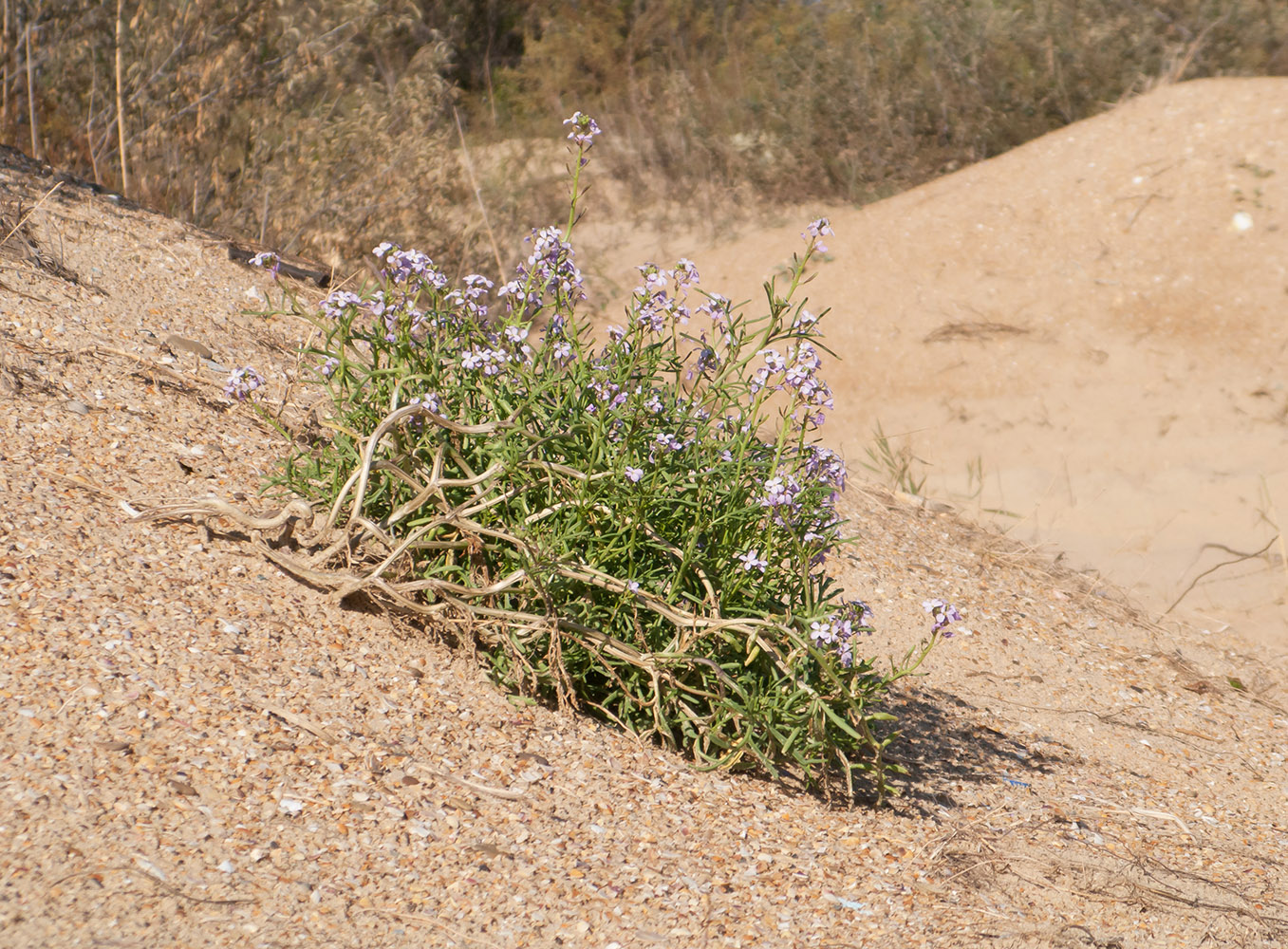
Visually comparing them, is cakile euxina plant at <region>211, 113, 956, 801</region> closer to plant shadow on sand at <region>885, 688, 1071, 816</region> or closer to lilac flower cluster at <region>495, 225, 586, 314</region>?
lilac flower cluster at <region>495, 225, 586, 314</region>

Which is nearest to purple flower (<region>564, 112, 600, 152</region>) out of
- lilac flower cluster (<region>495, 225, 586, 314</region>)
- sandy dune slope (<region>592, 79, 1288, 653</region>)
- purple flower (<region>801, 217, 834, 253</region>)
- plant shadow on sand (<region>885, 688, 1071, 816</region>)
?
lilac flower cluster (<region>495, 225, 586, 314</region>)

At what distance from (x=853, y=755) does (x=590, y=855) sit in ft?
2.70

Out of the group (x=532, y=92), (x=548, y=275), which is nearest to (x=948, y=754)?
(x=548, y=275)

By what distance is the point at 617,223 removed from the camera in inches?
400

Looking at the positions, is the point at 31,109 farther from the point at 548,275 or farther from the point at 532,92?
the point at 532,92

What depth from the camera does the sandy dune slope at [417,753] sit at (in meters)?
1.77

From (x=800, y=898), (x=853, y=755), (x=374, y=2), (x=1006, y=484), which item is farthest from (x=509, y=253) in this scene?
(x=800, y=898)

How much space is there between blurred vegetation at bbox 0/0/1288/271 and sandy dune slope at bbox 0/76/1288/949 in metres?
1.54

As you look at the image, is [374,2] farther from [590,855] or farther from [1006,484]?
[590,855]

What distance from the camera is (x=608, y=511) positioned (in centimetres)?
221

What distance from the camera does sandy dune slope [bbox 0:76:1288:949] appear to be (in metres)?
1.77

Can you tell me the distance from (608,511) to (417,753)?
57cm

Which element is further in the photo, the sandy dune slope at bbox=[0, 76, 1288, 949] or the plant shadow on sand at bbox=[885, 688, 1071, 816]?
the plant shadow on sand at bbox=[885, 688, 1071, 816]

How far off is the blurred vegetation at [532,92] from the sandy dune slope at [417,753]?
5.07 ft
